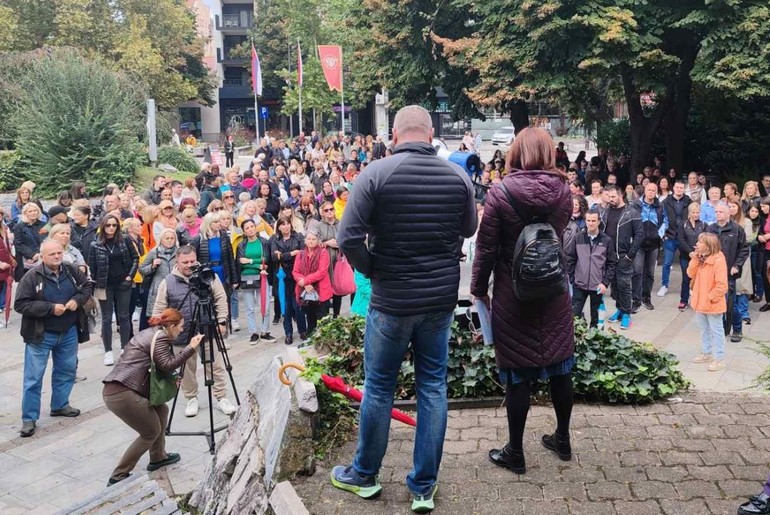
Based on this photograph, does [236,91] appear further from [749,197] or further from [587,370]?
[587,370]

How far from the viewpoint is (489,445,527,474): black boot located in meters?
4.27

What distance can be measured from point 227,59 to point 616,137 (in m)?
51.7

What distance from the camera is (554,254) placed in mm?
3818

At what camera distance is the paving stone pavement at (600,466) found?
12.9 ft

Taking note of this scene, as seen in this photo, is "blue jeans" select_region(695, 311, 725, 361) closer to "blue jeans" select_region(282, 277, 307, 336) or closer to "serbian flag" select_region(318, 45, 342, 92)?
"blue jeans" select_region(282, 277, 307, 336)

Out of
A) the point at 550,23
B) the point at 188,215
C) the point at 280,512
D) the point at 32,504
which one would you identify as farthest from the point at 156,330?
the point at 550,23

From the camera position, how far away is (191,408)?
7.66 m

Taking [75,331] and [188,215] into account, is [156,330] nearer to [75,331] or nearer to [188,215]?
[75,331]

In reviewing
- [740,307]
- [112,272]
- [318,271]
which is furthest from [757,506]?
[112,272]

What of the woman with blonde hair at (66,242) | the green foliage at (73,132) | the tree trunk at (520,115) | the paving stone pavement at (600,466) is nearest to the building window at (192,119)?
the green foliage at (73,132)

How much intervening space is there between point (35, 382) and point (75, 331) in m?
0.63

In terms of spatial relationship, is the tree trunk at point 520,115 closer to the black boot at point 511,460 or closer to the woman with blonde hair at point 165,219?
the woman with blonde hair at point 165,219

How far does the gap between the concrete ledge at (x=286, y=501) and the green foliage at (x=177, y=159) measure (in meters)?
24.5

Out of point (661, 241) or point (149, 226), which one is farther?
point (661, 241)
